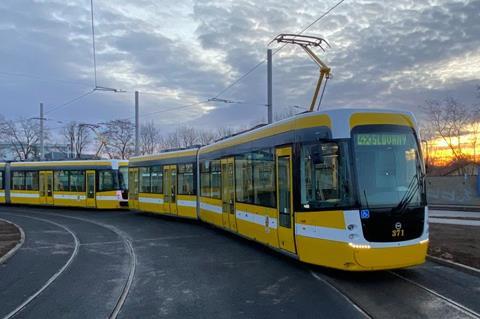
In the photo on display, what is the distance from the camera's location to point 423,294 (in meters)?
A: 7.45

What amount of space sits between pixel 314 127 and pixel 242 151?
444 cm

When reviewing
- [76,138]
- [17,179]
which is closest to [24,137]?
[76,138]

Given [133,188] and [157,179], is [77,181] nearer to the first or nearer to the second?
[133,188]

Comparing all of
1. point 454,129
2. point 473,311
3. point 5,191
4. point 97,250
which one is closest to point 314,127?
point 473,311

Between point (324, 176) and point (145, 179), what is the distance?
1589 centimetres

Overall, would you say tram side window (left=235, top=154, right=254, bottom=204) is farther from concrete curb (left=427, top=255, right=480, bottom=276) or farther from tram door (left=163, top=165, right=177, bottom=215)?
tram door (left=163, top=165, right=177, bottom=215)

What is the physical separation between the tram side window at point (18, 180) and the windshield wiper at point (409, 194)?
28.9 metres

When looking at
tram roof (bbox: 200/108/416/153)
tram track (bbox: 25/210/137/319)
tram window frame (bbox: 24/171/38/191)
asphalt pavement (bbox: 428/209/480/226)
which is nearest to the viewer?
tram track (bbox: 25/210/137/319)

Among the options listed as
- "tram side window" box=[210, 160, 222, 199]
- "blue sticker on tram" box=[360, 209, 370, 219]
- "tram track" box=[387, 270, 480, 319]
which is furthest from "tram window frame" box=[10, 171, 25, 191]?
"tram track" box=[387, 270, 480, 319]

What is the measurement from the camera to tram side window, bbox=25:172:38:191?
1200 inches

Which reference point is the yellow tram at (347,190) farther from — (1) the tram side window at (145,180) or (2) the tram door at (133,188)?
(2) the tram door at (133,188)

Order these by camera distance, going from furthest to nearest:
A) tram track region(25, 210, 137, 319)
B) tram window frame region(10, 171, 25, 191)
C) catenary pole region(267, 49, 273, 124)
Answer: tram window frame region(10, 171, 25, 191) < catenary pole region(267, 49, 273, 124) < tram track region(25, 210, 137, 319)

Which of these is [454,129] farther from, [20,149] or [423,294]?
[20,149]

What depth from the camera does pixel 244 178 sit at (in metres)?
12.9
